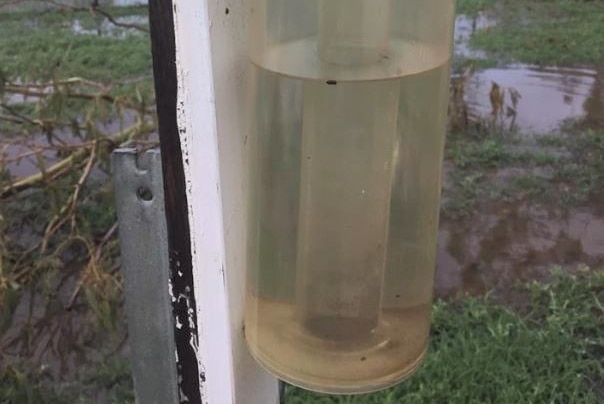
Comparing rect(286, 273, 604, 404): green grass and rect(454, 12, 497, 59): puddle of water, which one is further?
rect(454, 12, 497, 59): puddle of water

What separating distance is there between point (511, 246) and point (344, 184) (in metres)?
2.48

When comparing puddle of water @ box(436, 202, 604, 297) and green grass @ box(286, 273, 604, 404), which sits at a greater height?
green grass @ box(286, 273, 604, 404)

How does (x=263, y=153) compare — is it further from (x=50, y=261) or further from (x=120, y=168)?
(x=50, y=261)

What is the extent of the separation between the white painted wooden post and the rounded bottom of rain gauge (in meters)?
0.04

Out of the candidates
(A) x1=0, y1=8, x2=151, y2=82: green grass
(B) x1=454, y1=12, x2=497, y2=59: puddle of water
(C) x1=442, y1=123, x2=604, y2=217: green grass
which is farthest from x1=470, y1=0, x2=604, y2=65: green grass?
(A) x1=0, y1=8, x2=151, y2=82: green grass

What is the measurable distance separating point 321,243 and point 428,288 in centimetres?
13

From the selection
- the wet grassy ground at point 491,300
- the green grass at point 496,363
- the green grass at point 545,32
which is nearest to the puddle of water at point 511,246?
the wet grassy ground at point 491,300

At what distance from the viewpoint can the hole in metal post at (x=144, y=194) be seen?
2.55 feet

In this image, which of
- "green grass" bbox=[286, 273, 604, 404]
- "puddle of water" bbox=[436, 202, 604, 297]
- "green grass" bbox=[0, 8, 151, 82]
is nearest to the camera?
"green grass" bbox=[286, 273, 604, 404]

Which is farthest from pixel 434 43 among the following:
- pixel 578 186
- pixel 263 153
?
pixel 578 186

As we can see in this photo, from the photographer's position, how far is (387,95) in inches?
27.4

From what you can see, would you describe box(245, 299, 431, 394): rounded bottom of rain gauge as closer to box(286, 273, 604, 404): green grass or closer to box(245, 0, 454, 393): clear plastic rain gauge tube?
box(245, 0, 454, 393): clear plastic rain gauge tube

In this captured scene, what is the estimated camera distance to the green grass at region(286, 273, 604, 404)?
2107 millimetres

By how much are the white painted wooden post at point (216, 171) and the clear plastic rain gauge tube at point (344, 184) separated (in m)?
0.02
